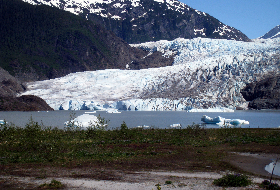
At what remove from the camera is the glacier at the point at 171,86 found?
48.8 meters

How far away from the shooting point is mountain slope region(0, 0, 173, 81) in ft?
333

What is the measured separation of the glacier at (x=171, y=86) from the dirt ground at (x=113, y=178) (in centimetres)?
3655

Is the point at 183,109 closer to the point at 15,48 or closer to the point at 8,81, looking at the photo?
the point at 8,81

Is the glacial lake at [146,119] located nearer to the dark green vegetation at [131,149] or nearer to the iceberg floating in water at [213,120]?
the iceberg floating in water at [213,120]

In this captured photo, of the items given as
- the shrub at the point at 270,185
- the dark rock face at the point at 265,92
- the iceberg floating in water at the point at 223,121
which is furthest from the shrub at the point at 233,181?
the dark rock face at the point at 265,92

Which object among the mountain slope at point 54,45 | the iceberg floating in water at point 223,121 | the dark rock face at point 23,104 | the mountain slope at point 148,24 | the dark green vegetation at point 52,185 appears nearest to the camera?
the dark green vegetation at point 52,185

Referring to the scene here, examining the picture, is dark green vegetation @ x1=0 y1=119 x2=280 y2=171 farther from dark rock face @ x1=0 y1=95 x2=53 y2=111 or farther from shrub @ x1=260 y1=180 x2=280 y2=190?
dark rock face @ x1=0 y1=95 x2=53 y2=111

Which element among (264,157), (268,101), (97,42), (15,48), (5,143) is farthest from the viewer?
(97,42)

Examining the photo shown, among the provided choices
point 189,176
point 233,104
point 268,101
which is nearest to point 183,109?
point 233,104

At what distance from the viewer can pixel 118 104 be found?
4894 cm

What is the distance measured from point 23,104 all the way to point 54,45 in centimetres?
6999

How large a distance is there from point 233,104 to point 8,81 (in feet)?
135

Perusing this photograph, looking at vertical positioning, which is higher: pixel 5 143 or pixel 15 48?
pixel 15 48

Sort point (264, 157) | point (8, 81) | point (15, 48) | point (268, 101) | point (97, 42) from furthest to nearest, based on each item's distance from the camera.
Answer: point (97, 42), point (15, 48), point (8, 81), point (268, 101), point (264, 157)
